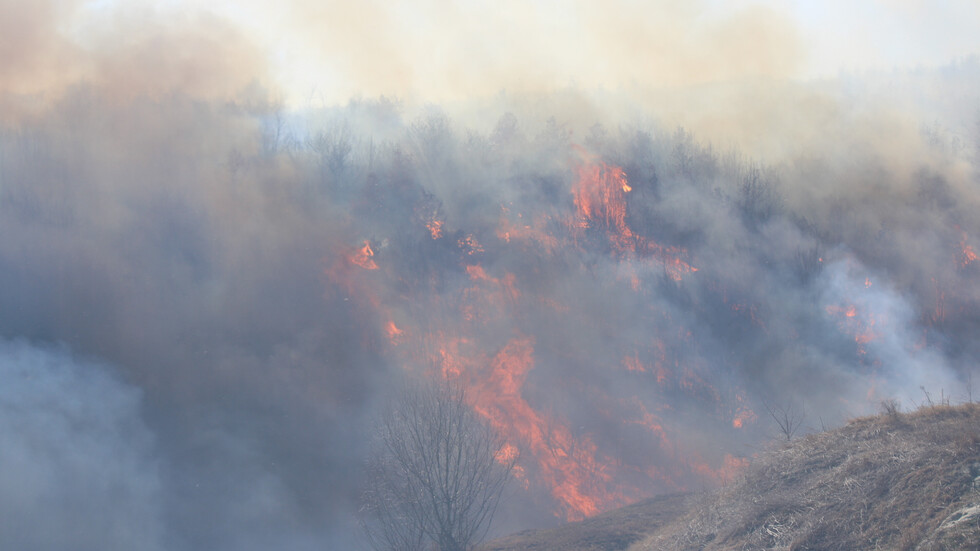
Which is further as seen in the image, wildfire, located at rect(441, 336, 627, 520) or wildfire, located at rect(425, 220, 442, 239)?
wildfire, located at rect(425, 220, 442, 239)

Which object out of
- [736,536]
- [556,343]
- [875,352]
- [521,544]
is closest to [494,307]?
[556,343]

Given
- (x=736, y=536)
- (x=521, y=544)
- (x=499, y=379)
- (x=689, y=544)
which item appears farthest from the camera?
(x=499, y=379)

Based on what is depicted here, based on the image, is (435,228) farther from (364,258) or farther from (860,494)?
(860,494)

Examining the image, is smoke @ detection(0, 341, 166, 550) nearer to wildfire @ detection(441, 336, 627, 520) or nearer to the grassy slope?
wildfire @ detection(441, 336, 627, 520)

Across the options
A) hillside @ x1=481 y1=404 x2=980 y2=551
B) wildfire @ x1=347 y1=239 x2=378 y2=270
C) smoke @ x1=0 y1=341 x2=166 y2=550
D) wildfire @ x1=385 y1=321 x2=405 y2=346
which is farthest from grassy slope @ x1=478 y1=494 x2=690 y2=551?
wildfire @ x1=347 y1=239 x2=378 y2=270

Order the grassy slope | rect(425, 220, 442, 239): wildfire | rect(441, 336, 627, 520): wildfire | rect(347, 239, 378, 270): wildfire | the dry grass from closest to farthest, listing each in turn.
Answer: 1. the dry grass
2. the grassy slope
3. rect(441, 336, 627, 520): wildfire
4. rect(347, 239, 378, 270): wildfire
5. rect(425, 220, 442, 239): wildfire

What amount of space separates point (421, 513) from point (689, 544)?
254 inches

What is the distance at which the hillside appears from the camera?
10539 millimetres

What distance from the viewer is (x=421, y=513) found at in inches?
597

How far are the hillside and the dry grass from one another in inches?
0.8

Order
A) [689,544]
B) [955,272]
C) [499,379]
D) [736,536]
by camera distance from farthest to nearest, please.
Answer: [955,272]
[499,379]
[689,544]
[736,536]

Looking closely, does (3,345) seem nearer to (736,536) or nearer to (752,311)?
(736,536)

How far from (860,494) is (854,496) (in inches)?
4.6

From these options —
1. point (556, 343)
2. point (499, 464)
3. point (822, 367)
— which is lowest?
point (499, 464)
